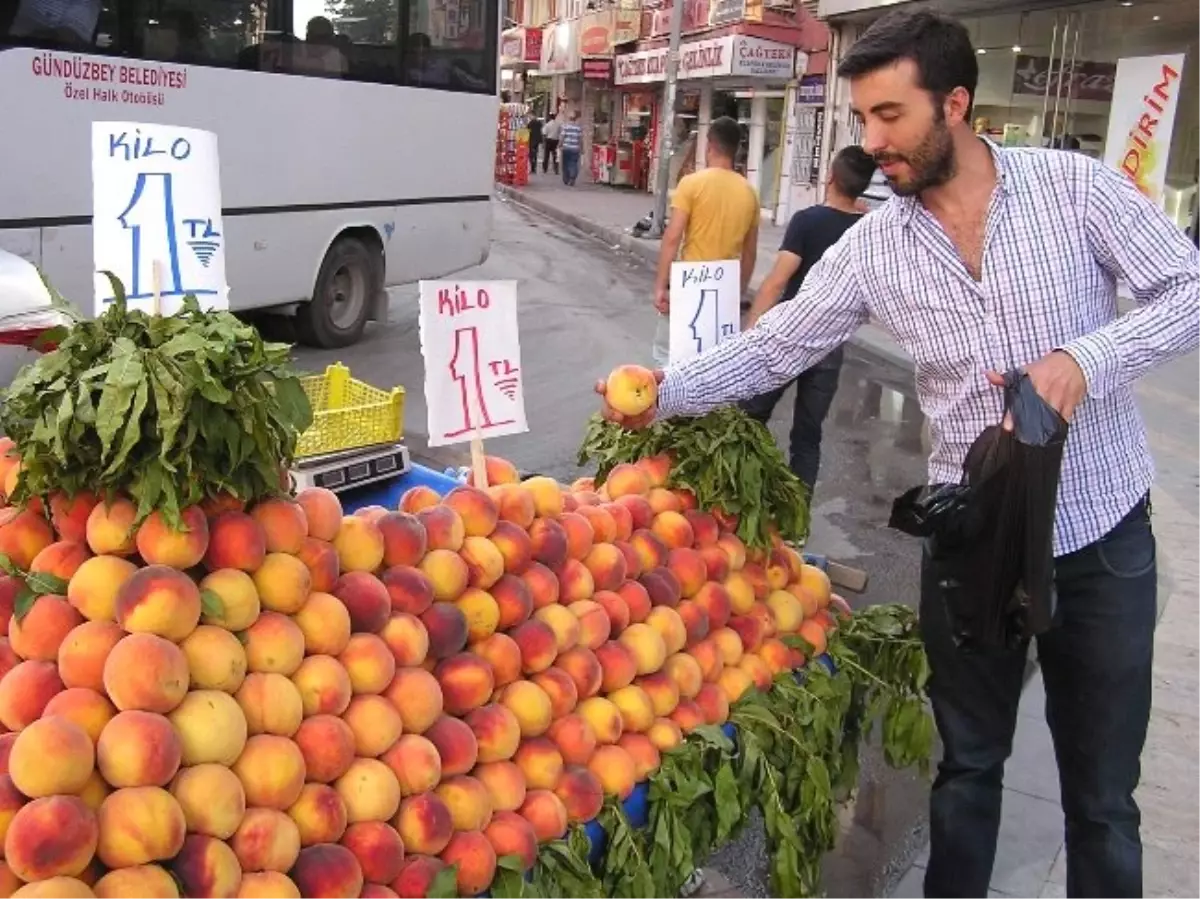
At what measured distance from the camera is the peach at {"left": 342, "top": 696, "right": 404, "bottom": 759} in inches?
78.5

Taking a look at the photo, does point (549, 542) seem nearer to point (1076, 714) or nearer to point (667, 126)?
point (1076, 714)

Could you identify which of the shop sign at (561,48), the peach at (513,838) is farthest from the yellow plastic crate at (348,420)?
the shop sign at (561,48)

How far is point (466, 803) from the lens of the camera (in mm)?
2057

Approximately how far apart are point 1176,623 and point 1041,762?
147 centimetres

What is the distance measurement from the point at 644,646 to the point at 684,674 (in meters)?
0.15

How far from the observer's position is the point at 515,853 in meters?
2.06

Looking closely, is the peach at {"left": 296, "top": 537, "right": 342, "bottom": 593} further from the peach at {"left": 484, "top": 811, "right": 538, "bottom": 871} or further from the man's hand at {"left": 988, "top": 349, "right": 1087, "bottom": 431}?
the man's hand at {"left": 988, "top": 349, "right": 1087, "bottom": 431}

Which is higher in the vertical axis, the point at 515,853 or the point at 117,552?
the point at 117,552

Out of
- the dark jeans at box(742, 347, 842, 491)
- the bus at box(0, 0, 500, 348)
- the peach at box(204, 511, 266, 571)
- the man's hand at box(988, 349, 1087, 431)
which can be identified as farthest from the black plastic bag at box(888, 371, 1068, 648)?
the bus at box(0, 0, 500, 348)

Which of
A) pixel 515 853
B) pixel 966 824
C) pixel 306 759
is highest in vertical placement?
pixel 306 759

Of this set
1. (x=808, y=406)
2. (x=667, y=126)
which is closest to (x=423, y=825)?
(x=808, y=406)

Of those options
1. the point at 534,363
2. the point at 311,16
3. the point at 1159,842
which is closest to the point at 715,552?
the point at 1159,842

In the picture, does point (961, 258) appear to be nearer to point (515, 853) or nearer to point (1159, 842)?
point (515, 853)

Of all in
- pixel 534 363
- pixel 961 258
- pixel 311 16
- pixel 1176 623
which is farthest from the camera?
pixel 534 363
